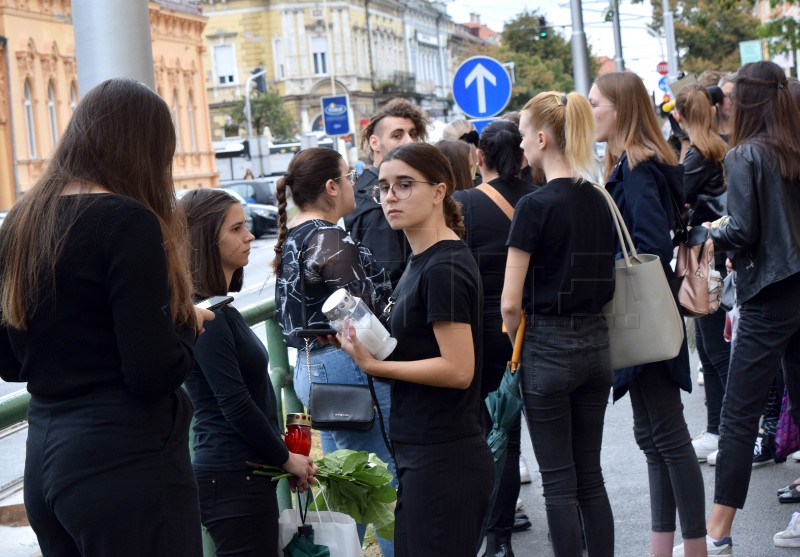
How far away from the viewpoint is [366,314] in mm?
3738

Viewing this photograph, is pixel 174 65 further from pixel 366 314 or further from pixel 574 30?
pixel 366 314

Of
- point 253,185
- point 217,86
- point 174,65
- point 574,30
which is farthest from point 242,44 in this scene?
point 574,30

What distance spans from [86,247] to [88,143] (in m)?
0.30

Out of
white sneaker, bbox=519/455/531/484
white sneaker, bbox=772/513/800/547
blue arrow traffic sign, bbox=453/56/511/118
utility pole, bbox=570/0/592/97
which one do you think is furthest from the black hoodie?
utility pole, bbox=570/0/592/97

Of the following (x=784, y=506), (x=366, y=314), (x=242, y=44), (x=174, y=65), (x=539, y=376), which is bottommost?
(x=784, y=506)

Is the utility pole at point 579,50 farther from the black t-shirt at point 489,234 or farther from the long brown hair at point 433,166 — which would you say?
the long brown hair at point 433,166

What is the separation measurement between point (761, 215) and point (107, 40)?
9.70ft

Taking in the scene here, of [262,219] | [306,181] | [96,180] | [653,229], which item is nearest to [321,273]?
[306,181]

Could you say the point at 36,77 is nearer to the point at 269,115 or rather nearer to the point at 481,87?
the point at 481,87

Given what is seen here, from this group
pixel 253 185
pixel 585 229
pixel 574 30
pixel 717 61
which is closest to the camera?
pixel 585 229

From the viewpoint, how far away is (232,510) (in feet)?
12.8

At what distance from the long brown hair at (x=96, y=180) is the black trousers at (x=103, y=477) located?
0.91 ft

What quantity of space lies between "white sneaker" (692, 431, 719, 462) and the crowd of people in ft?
1.20

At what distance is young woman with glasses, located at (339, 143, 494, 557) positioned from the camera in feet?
12.1
